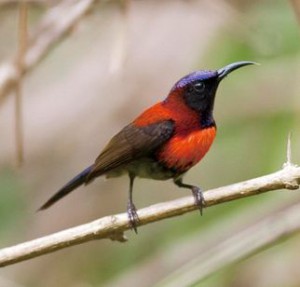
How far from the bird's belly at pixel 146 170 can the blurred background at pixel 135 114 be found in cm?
87

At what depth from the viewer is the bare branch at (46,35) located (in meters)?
Result: 4.21

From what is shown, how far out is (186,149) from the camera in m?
3.89

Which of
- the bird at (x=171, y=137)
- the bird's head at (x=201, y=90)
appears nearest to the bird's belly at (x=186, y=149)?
the bird at (x=171, y=137)

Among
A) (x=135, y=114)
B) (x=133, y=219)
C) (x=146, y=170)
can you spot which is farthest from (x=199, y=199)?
(x=135, y=114)

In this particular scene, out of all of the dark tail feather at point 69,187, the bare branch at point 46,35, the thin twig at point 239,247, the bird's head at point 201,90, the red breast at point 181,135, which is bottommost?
the thin twig at point 239,247

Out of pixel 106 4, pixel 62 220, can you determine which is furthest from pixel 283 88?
pixel 62 220

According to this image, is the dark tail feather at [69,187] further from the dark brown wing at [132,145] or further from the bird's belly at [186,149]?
the bird's belly at [186,149]

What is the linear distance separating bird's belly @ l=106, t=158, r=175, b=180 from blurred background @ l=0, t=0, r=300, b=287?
870mm

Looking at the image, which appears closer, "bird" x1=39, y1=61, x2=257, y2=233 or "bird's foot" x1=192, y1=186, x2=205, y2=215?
"bird's foot" x1=192, y1=186, x2=205, y2=215

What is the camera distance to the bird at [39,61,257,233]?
3.92 metres

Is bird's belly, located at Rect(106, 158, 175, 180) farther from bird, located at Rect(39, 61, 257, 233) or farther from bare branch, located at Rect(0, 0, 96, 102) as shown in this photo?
bare branch, located at Rect(0, 0, 96, 102)

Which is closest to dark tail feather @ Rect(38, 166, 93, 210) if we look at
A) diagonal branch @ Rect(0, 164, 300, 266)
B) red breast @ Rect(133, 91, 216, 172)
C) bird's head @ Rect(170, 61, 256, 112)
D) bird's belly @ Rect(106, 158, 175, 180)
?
bird's belly @ Rect(106, 158, 175, 180)

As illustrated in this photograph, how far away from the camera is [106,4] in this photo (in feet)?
17.8

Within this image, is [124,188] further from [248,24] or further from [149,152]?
[149,152]
